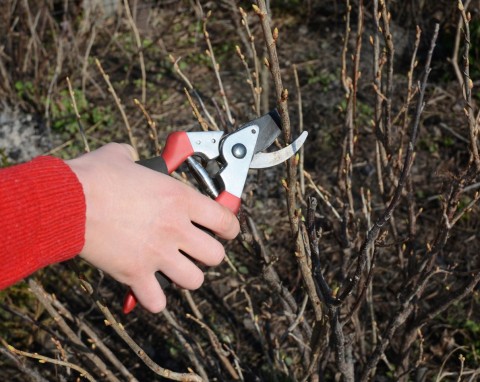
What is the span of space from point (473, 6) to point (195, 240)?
3167 millimetres

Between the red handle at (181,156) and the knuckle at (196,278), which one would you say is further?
the red handle at (181,156)

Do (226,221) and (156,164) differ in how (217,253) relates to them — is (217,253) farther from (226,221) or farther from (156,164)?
(156,164)

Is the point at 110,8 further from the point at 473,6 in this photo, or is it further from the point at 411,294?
the point at 411,294

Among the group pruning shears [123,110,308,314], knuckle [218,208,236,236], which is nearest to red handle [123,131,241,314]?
pruning shears [123,110,308,314]

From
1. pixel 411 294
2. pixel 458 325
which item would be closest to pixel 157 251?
pixel 411 294

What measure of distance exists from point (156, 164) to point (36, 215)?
0.34 metres

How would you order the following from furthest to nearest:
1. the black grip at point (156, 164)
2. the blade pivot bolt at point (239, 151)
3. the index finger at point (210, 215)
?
the blade pivot bolt at point (239, 151) < the black grip at point (156, 164) < the index finger at point (210, 215)

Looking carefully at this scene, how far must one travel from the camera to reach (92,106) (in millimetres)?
4281

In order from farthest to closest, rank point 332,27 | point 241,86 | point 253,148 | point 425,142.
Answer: point 332,27 < point 241,86 < point 425,142 < point 253,148

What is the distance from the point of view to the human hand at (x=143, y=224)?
1423 mm

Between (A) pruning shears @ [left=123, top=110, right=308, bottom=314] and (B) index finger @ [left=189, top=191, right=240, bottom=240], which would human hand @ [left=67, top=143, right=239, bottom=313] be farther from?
(A) pruning shears @ [left=123, top=110, right=308, bottom=314]

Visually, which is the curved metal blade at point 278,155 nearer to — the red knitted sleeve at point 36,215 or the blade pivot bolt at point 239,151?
the blade pivot bolt at point 239,151

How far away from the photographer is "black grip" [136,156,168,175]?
1593 millimetres

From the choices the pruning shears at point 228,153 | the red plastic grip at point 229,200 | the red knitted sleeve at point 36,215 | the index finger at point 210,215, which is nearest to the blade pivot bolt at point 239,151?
the pruning shears at point 228,153
